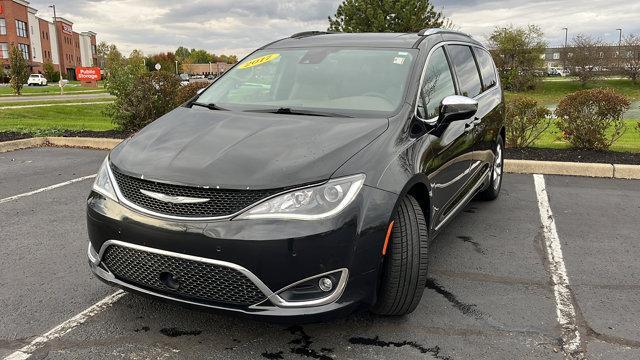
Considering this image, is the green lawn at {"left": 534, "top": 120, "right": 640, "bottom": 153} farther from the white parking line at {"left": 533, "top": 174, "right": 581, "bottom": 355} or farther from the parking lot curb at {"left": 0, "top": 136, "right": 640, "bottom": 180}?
the white parking line at {"left": 533, "top": 174, "right": 581, "bottom": 355}

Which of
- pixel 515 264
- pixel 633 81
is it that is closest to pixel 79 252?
pixel 515 264

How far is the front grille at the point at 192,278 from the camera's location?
Result: 2.72m

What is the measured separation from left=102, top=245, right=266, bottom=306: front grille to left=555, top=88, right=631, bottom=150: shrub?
7351 mm

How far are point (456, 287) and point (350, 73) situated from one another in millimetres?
1741

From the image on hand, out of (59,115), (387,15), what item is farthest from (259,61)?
(387,15)

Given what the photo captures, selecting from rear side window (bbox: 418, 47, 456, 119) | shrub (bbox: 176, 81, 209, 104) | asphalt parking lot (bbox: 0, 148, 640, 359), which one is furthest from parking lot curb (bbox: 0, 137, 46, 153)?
rear side window (bbox: 418, 47, 456, 119)

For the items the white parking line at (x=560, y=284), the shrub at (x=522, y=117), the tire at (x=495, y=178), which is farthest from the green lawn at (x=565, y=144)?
the white parking line at (x=560, y=284)

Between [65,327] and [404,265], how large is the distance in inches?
81.3

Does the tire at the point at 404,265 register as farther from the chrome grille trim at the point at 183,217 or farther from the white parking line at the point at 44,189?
the white parking line at the point at 44,189

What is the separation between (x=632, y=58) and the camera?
52.9 m

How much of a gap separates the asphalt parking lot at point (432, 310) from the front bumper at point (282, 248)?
33 centimetres

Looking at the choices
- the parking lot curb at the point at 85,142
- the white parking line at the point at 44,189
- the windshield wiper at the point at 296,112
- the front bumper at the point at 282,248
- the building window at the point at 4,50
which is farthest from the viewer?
the building window at the point at 4,50

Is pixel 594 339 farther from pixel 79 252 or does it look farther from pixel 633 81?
pixel 633 81

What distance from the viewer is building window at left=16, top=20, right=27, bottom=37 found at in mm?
74575
